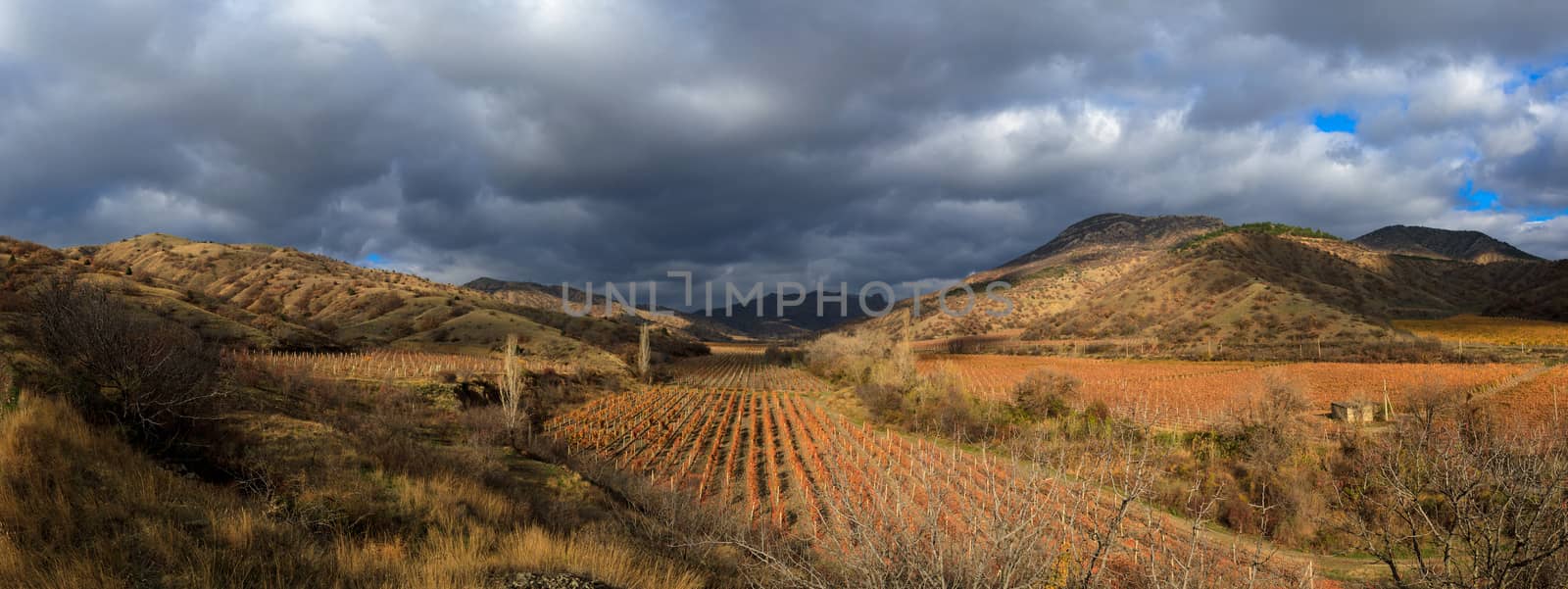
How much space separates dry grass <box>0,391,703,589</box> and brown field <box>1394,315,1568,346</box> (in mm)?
67304

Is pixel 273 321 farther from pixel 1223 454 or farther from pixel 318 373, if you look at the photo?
pixel 1223 454

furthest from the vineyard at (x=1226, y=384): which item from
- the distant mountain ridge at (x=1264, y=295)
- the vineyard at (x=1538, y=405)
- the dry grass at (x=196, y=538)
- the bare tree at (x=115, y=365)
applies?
the distant mountain ridge at (x=1264, y=295)

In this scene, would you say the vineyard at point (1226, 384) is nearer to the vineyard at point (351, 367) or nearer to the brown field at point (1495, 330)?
the brown field at point (1495, 330)

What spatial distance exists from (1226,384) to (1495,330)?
146 feet

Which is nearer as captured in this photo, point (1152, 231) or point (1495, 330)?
point (1495, 330)

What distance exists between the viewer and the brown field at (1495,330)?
4459 centimetres

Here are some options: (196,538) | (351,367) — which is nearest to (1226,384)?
(196,538)

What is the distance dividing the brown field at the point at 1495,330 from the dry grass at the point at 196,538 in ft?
221

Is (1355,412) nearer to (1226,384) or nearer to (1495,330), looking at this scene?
(1226,384)

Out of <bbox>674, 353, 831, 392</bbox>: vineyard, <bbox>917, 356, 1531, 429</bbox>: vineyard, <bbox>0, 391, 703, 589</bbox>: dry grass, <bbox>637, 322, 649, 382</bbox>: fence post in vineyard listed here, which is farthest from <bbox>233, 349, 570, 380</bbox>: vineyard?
<bbox>917, 356, 1531, 429</bbox>: vineyard

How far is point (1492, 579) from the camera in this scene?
5574mm

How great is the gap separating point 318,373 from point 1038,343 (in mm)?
87513

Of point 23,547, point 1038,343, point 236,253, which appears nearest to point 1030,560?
point 23,547

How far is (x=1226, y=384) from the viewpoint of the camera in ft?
114
